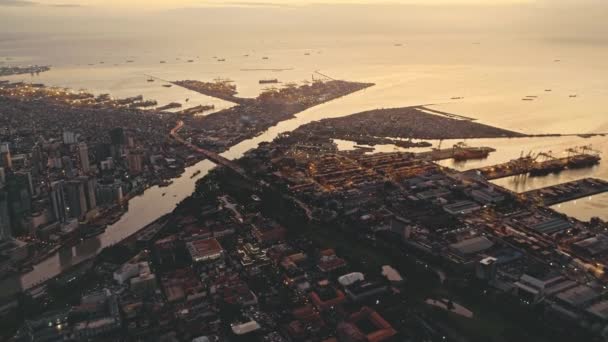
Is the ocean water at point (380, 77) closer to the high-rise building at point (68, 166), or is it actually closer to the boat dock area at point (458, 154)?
the boat dock area at point (458, 154)

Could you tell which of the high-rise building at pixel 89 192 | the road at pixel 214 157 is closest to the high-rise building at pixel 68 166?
the high-rise building at pixel 89 192

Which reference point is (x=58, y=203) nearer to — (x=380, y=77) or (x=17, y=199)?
(x=17, y=199)

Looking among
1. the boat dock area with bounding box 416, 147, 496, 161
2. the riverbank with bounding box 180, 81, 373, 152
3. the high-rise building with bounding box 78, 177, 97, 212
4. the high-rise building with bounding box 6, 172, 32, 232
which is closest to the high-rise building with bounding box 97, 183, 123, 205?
the high-rise building with bounding box 78, 177, 97, 212

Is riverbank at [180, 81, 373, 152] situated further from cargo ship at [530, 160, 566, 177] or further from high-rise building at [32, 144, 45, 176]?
cargo ship at [530, 160, 566, 177]

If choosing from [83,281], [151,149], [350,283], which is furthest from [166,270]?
[151,149]

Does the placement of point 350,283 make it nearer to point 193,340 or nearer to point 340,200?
point 193,340

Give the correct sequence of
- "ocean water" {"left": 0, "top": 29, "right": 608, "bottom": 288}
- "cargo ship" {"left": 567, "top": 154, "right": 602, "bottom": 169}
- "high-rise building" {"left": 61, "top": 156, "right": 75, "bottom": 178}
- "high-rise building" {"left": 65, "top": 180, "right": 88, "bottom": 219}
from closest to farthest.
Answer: "high-rise building" {"left": 65, "top": 180, "right": 88, "bottom": 219}
"high-rise building" {"left": 61, "top": 156, "right": 75, "bottom": 178}
"ocean water" {"left": 0, "top": 29, "right": 608, "bottom": 288}
"cargo ship" {"left": 567, "top": 154, "right": 602, "bottom": 169}

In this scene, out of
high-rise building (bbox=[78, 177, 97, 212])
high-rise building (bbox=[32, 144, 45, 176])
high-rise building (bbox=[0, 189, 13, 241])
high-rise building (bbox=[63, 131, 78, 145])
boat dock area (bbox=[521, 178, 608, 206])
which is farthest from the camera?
high-rise building (bbox=[63, 131, 78, 145])
